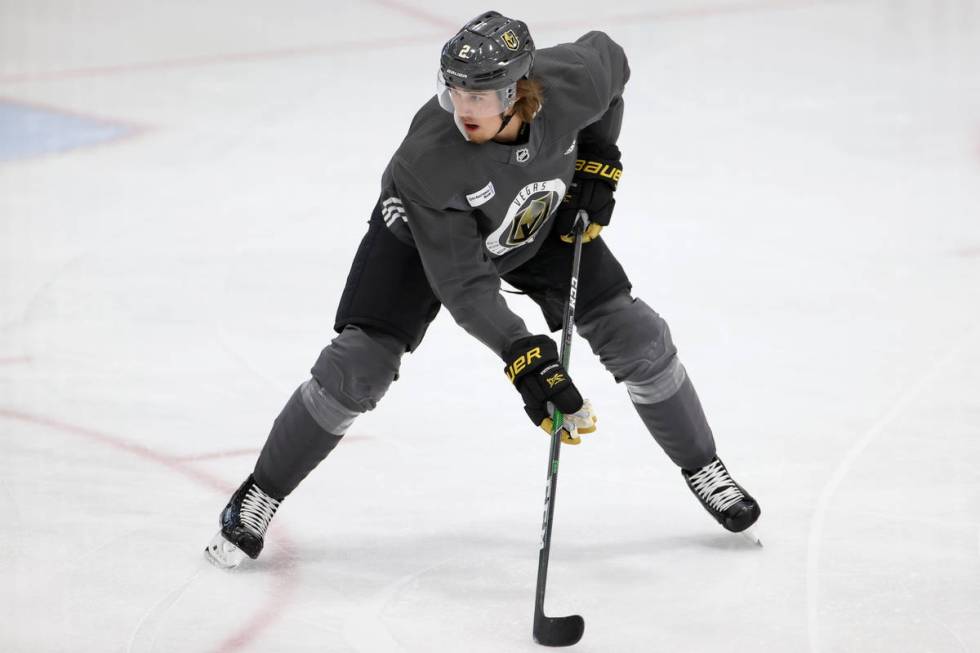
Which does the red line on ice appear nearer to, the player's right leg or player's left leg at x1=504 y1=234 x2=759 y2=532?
the player's right leg

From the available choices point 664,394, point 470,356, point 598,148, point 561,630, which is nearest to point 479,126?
point 598,148

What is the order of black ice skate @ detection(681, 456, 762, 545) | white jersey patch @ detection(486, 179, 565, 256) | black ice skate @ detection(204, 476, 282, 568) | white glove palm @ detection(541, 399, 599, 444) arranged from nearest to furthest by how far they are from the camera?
white glove palm @ detection(541, 399, 599, 444) → white jersey patch @ detection(486, 179, 565, 256) → black ice skate @ detection(204, 476, 282, 568) → black ice skate @ detection(681, 456, 762, 545)

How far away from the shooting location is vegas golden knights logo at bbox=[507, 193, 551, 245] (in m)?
2.86

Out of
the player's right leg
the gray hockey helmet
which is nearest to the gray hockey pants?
the player's right leg

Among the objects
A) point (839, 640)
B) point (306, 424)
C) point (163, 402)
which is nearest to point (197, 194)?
Result: point (163, 402)

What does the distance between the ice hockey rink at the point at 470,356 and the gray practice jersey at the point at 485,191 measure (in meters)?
0.61

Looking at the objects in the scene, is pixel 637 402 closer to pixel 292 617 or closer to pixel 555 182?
pixel 555 182

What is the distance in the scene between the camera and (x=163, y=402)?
3789mm

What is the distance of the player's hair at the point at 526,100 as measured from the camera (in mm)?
2730

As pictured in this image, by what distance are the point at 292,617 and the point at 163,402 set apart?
1.16 m

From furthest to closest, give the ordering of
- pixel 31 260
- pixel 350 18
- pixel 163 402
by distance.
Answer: pixel 350 18 → pixel 31 260 → pixel 163 402

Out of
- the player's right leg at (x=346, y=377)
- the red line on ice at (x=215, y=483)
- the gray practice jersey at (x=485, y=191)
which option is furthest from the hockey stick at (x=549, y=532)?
the red line on ice at (x=215, y=483)

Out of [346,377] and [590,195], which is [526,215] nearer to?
[590,195]

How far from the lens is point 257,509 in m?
3.00
